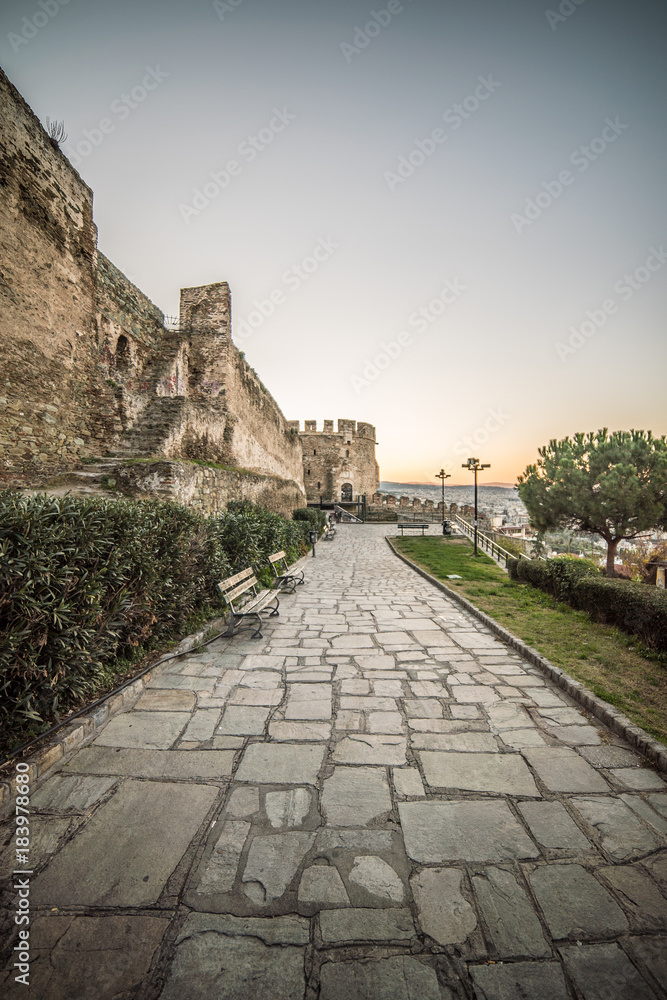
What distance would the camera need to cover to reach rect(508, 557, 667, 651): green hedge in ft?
15.5

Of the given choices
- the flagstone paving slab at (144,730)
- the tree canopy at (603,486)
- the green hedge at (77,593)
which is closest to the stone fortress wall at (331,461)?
the tree canopy at (603,486)

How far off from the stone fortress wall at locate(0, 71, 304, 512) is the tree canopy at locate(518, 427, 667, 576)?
1463 cm

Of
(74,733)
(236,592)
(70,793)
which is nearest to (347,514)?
(236,592)

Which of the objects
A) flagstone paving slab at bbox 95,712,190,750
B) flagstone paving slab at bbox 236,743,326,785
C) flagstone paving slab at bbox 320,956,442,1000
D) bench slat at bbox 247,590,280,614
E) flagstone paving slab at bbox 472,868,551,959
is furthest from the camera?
bench slat at bbox 247,590,280,614

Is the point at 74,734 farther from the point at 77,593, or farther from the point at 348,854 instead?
the point at 348,854

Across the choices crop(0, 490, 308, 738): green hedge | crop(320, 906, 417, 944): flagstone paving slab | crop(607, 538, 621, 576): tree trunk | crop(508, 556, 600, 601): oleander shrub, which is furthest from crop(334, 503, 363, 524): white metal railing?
crop(320, 906, 417, 944): flagstone paving slab

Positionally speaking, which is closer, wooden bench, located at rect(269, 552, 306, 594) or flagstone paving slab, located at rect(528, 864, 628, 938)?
flagstone paving slab, located at rect(528, 864, 628, 938)

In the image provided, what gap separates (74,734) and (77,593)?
997 mm

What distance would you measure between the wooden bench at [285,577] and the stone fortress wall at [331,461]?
1002 inches

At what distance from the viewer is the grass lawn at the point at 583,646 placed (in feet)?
11.0

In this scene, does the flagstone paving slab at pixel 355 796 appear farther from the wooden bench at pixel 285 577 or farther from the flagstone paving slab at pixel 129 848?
the wooden bench at pixel 285 577

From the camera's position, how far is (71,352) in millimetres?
8109

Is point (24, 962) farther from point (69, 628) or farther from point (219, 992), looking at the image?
point (69, 628)

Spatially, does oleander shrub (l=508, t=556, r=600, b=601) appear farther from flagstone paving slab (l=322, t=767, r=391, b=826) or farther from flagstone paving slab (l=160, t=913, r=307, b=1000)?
flagstone paving slab (l=160, t=913, r=307, b=1000)
